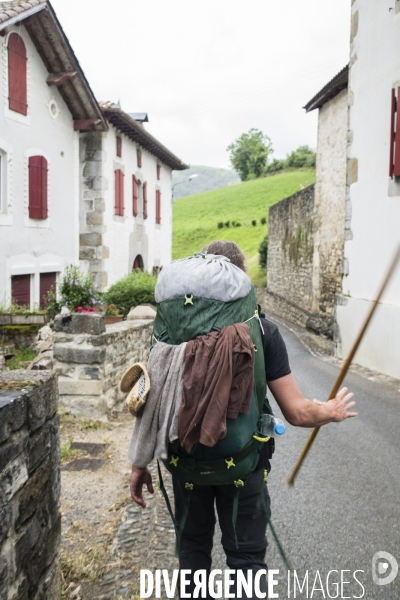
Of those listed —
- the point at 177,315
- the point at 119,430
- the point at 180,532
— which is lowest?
the point at 119,430

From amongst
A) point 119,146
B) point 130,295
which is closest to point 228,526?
point 130,295

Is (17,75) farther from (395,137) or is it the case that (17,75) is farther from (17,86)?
(395,137)

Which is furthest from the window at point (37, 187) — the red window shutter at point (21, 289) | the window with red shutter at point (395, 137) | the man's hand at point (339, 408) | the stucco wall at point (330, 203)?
the man's hand at point (339, 408)

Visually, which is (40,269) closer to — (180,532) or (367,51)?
(367,51)

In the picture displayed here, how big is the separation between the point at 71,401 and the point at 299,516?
3414 millimetres

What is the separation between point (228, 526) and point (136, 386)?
720 millimetres

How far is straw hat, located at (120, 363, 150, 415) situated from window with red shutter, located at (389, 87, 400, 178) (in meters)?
8.07

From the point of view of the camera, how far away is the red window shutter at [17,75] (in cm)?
1177

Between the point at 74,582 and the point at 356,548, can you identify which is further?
the point at 356,548

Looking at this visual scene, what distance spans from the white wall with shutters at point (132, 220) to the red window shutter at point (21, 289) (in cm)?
371

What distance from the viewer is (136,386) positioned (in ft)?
7.73

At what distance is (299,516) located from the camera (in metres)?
3.94

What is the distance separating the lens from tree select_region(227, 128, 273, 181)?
72.4 m

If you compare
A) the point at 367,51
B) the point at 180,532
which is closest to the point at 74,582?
the point at 180,532
